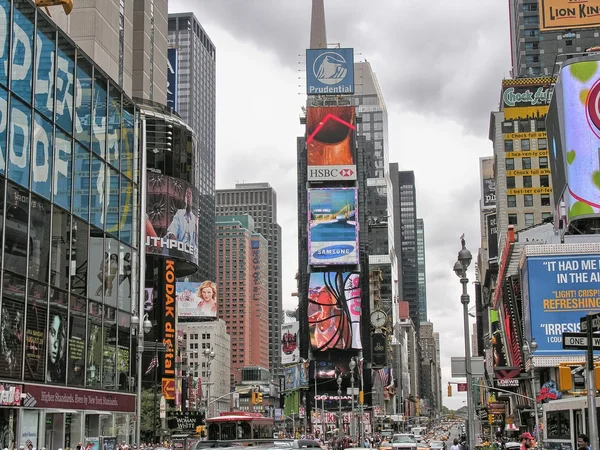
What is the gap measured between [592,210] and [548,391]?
19809 mm

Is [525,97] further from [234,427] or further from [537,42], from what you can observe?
[234,427]

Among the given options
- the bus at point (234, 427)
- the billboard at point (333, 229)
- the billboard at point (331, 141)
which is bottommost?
the bus at point (234, 427)

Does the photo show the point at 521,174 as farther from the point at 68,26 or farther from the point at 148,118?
the point at 68,26

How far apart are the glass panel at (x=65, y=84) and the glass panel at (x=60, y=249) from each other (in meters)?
4.34

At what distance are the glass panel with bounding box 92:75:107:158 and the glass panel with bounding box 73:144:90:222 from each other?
161 centimetres

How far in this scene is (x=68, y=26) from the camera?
194 ft

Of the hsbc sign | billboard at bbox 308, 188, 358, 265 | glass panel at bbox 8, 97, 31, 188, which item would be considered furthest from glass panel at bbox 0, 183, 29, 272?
the hsbc sign

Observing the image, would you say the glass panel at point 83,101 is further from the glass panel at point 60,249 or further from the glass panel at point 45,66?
the glass panel at point 60,249

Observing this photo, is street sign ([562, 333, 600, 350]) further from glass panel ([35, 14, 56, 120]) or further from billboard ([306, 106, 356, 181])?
billboard ([306, 106, 356, 181])

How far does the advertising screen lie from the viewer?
76750 millimetres

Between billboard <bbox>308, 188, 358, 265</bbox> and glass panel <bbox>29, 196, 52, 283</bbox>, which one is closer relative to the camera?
glass panel <bbox>29, 196, 52, 283</bbox>

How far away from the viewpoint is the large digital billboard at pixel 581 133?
252 ft

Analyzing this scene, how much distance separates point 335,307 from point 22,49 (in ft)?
433

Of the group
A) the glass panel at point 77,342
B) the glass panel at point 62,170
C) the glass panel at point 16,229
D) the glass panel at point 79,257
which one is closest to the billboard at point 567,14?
the glass panel at point 79,257
